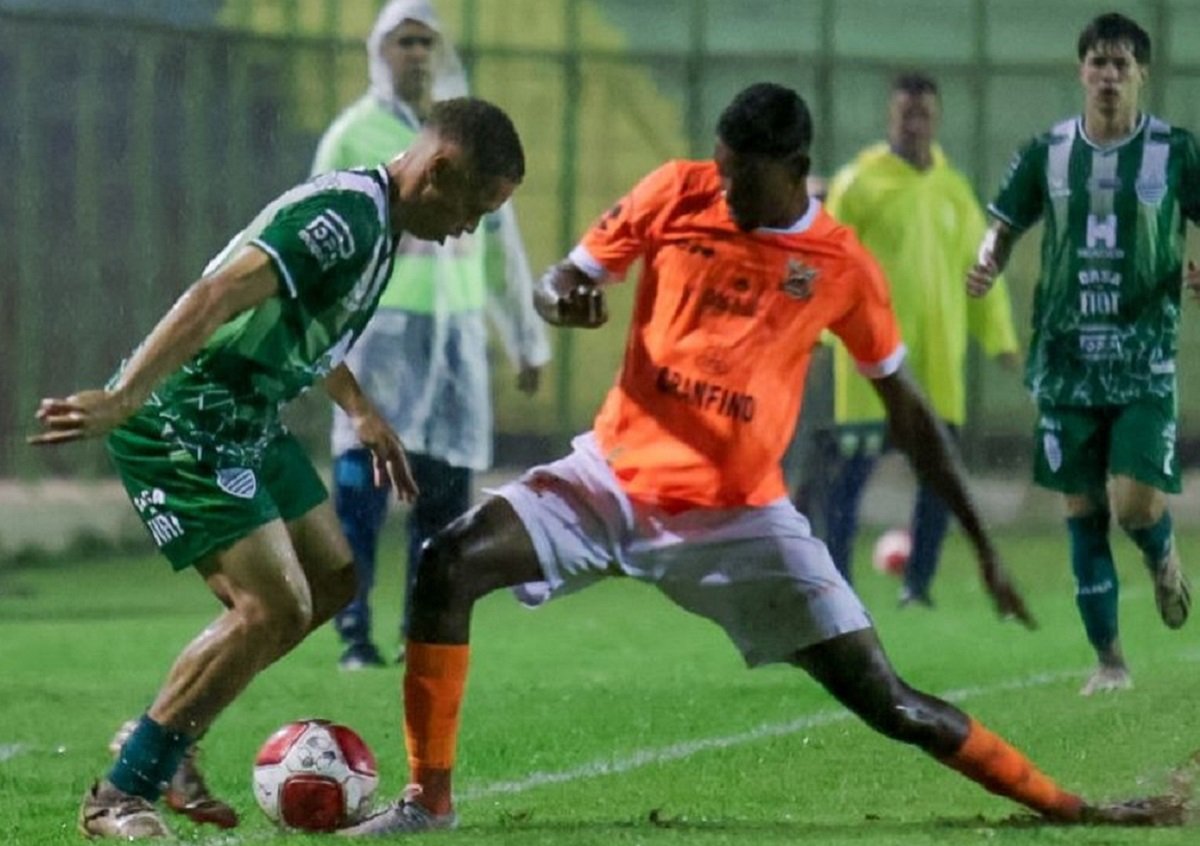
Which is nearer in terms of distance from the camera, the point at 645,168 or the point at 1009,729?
the point at 1009,729

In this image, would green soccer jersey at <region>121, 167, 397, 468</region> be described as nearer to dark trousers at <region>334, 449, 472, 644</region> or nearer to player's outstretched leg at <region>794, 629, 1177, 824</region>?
Result: player's outstretched leg at <region>794, 629, 1177, 824</region>

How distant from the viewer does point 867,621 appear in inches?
287

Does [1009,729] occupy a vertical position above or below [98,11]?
below

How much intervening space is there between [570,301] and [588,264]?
475 millimetres

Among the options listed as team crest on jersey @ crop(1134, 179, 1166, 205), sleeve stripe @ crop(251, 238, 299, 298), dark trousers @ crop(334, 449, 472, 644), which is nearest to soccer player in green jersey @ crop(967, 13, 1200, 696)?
team crest on jersey @ crop(1134, 179, 1166, 205)


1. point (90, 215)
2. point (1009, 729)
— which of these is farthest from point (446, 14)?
point (1009, 729)

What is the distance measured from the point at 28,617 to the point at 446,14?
264 inches

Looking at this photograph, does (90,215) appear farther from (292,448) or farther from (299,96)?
(292,448)

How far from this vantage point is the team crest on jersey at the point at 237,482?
704 cm

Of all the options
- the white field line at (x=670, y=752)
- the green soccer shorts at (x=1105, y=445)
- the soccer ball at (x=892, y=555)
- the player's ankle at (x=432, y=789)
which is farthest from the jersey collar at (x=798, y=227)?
the soccer ball at (x=892, y=555)

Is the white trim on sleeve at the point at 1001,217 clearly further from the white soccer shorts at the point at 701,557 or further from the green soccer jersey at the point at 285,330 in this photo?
the green soccer jersey at the point at 285,330

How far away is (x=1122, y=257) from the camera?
10.1 metres

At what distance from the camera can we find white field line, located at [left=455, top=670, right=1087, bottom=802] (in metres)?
8.15

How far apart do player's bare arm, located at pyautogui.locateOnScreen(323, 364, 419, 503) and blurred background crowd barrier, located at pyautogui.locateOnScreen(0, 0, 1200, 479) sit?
948 cm
